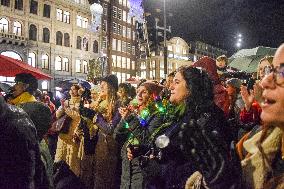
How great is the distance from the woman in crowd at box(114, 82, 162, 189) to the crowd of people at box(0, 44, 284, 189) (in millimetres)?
13

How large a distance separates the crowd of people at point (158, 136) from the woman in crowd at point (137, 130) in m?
0.01

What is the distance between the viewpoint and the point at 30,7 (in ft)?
136

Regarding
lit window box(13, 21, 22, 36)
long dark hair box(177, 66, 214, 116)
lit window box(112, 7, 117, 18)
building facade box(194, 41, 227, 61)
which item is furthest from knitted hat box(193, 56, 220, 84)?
building facade box(194, 41, 227, 61)

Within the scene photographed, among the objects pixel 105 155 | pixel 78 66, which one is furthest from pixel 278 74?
pixel 78 66

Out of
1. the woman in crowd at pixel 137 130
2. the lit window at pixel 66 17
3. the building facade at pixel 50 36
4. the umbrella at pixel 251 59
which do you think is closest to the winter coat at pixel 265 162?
the woman in crowd at pixel 137 130

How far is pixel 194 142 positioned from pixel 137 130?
9.10ft

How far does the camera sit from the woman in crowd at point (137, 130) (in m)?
4.04

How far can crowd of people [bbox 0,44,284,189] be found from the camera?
62.0 inches

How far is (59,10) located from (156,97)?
4333cm

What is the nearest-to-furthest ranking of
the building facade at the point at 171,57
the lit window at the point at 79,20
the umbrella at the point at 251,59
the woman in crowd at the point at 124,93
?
the woman in crowd at the point at 124,93 < the umbrella at the point at 251,59 < the lit window at the point at 79,20 < the building facade at the point at 171,57

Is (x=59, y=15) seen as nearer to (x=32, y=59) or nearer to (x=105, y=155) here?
(x=32, y=59)

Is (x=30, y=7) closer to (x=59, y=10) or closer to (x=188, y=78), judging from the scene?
(x=59, y=10)

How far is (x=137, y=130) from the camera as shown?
13.9 ft

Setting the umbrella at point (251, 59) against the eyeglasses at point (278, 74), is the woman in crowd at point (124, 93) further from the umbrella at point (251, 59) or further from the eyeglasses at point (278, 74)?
the umbrella at point (251, 59)
